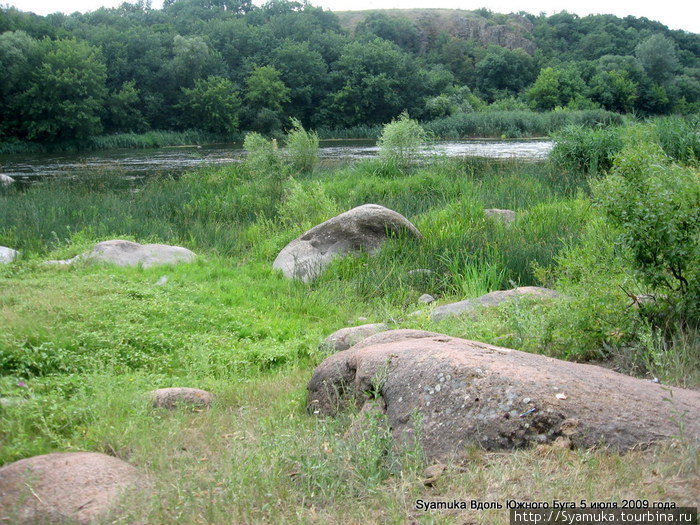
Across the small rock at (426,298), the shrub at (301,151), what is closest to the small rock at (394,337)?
the small rock at (426,298)

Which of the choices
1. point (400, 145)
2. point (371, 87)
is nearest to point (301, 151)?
point (400, 145)

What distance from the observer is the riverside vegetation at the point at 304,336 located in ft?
8.30

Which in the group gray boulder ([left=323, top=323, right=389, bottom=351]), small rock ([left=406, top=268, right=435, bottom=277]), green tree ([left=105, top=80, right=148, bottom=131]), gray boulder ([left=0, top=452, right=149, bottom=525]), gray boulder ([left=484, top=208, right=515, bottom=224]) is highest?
green tree ([left=105, top=80, right=148, bottom=131])

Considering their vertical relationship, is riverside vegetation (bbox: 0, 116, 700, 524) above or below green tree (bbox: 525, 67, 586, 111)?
below

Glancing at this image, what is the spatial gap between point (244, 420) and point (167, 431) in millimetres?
488

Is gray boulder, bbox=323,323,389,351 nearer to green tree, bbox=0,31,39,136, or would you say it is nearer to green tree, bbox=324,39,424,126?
green tree, bbox=0,31,39,136

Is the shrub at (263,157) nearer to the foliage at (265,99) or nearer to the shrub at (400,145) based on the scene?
the shrub at (400,145)

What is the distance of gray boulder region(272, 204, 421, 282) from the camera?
9.66 metres

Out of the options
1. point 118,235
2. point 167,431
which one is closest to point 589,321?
point 167,431

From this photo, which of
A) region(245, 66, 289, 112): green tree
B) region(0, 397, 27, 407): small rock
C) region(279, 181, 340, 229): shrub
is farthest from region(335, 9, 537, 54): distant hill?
region(0, 397, 27, 407): small rock

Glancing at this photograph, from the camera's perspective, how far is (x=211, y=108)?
159ft

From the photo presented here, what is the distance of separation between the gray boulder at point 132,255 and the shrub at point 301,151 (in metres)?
8.99

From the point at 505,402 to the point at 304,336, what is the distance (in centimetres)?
342

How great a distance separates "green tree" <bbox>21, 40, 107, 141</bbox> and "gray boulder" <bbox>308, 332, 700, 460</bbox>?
40295 mm
